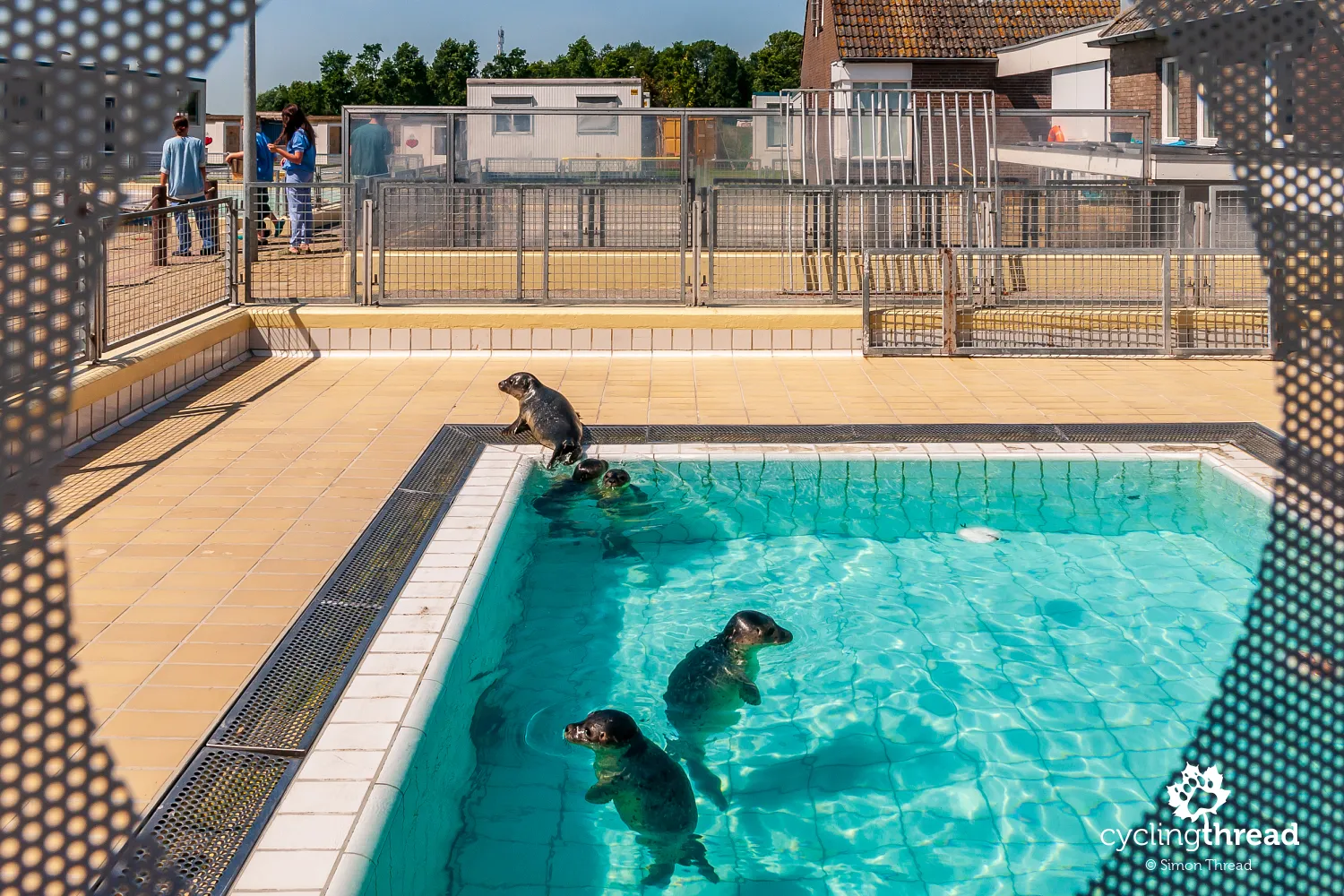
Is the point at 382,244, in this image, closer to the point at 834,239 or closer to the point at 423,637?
the point at 834,239

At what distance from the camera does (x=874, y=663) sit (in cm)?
605

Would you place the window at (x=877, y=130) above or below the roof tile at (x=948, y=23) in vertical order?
below

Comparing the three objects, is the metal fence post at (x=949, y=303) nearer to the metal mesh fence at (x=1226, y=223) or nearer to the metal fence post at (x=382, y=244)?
the metal mesh fence at (x=1226, y=223)

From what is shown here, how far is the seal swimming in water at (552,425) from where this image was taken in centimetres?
772

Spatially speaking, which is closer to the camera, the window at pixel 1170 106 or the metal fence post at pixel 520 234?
the metal fence post at pixel 520 234

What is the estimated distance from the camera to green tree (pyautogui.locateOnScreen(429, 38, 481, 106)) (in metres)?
86.5

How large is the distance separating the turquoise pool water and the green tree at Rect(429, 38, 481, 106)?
82.9 metres

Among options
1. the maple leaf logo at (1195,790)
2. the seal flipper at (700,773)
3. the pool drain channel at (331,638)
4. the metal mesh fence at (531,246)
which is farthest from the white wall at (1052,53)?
the maple leaf logo at (1195,790)

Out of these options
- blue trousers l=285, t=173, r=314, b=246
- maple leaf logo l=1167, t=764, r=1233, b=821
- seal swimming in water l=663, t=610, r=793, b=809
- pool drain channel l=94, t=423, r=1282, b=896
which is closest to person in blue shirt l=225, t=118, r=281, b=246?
blue trousers l=285, t=173, r=314, b=246

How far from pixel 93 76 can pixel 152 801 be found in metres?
2.79

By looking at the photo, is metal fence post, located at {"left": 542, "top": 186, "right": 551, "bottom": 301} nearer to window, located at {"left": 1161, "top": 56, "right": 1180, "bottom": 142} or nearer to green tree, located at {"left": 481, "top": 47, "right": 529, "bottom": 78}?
window, located at {"left": 1161, "top": 56, "right": 1180, "bottom": 142}

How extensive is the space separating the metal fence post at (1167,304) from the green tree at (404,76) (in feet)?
250

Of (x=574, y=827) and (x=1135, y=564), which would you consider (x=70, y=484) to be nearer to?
(x=574, y=827)

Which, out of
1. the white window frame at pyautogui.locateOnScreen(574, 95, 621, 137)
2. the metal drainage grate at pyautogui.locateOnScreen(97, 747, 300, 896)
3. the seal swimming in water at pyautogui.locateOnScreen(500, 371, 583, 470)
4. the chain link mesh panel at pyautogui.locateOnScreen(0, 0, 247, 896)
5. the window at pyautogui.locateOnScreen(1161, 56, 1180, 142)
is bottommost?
the metal drainage grate at pyautogui.locateOnScreen(97, 747, 300, 896)
